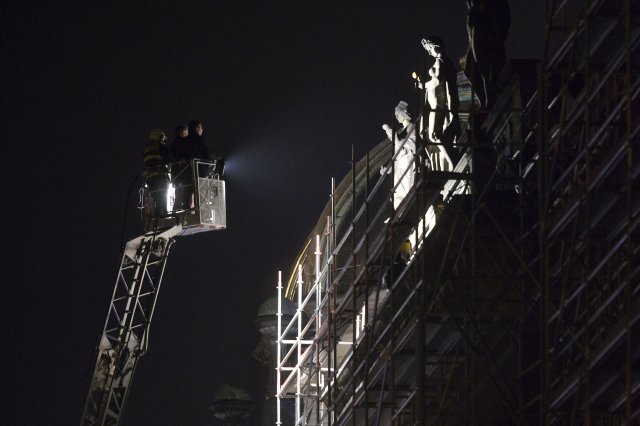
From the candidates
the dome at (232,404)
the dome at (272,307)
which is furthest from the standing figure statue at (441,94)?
the dome at (232,404)

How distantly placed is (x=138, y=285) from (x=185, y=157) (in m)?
2.28

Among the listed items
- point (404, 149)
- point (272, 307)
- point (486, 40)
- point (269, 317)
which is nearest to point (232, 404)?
point (269, 317)

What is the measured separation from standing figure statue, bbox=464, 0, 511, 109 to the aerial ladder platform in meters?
6.99

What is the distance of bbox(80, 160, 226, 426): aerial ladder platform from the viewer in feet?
82.5

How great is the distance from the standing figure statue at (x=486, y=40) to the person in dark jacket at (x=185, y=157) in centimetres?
718

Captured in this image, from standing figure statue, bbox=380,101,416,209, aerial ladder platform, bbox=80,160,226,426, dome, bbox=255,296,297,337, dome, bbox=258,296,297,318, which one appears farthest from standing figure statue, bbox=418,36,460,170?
dome, bbox=255,296,297,337

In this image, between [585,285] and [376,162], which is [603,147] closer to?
[585,285]

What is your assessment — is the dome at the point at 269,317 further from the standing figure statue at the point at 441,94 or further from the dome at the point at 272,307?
the standing figure statue at the point at 441,94

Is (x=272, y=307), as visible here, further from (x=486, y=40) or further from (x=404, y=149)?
(x=486, y=40)

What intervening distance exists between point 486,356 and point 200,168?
369 inches

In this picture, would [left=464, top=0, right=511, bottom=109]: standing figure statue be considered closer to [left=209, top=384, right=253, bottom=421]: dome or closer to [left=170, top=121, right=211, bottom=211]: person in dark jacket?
[left=170, top=121, right=211, bottom=211]: person in dark jacket

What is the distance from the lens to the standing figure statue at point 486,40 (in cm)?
1902

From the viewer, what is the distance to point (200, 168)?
25375 mm

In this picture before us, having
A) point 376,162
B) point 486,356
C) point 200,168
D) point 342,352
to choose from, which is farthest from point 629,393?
point 376,162
